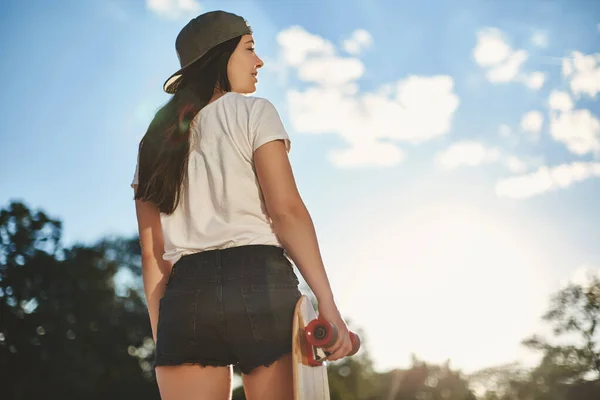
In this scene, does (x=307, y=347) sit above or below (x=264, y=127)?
below

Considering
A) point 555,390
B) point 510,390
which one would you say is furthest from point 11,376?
point 510,390

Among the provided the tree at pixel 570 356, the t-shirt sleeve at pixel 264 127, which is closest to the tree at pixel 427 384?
the tree at pixel 570 356

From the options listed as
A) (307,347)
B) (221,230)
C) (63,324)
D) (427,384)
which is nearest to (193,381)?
(307,347)

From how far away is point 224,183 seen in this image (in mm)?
2203

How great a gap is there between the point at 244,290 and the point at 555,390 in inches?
2063

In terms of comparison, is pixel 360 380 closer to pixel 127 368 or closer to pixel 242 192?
pixel 127 368

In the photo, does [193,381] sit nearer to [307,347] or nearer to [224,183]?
[307,347]

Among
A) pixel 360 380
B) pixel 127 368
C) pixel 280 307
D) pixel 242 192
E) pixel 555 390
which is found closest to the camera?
pixel 280 307

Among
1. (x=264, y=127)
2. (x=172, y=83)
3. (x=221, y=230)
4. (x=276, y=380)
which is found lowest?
(x=276, y=380)

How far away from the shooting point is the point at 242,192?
7.18 feet

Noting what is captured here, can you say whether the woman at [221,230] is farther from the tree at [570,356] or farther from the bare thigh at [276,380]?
the tree at [570,356]

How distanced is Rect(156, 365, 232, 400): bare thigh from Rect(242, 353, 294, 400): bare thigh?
14 centimetres

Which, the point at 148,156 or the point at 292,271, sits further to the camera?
the point at 148,156

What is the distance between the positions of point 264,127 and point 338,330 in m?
0.73
